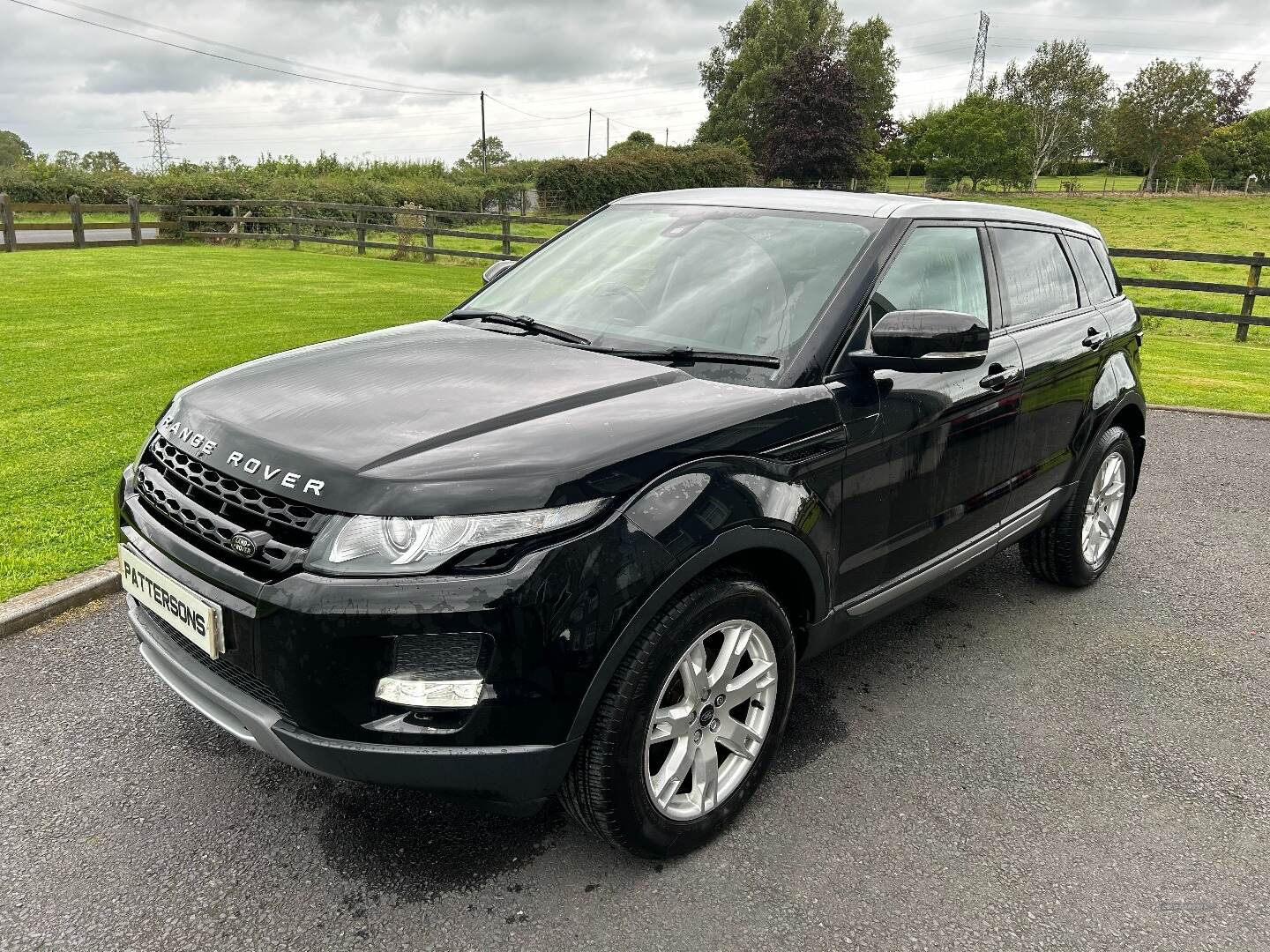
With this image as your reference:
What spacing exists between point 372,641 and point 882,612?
6.01 ft

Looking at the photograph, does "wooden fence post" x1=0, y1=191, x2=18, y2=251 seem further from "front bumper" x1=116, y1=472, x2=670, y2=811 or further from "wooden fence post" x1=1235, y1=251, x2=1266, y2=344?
"wooden fence post" x1=1235, y1=251, x2=1266, y2=344

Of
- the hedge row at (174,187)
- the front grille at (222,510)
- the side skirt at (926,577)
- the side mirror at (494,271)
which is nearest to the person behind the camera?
the front grille at (222,510)

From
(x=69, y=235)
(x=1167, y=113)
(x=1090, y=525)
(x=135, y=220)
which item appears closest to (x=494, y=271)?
(x=1090, y=525)

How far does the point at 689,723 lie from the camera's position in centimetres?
255

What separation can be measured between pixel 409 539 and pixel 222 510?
0.58m

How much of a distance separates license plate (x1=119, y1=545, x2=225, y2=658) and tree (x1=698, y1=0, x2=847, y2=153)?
71538mm

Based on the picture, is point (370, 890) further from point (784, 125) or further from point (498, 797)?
point (784, 125)

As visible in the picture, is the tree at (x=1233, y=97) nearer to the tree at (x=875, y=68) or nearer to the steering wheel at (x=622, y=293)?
the tree at (x=875, y=68)

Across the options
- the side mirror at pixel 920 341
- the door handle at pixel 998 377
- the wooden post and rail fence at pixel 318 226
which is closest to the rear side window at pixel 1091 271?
the door handle at pixel 998 377

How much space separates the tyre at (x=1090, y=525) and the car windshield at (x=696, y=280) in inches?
77.7

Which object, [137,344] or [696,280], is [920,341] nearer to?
[696,280]

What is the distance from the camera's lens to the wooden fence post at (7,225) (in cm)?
2072

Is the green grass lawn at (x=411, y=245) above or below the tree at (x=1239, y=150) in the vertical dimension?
below

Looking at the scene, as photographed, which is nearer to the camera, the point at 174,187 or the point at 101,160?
the point at 174,187
